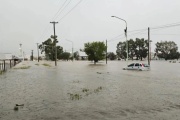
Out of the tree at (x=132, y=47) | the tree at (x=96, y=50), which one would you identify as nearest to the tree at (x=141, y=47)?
the tree at (x=132, y=47)

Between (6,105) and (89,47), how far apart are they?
90494mm

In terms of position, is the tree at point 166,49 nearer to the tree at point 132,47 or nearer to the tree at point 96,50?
the tree at point 132,47

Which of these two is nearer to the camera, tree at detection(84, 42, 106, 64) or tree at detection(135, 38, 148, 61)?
tree at detection(84, 42, 106, 64)

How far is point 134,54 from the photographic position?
197 meters

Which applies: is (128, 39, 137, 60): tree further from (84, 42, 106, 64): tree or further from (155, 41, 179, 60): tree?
(84, 42, 106, 64): tree

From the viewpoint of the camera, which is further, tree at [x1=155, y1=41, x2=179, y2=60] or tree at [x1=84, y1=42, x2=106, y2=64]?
tree at [x1=155, y1=41, x2=179, y2=60]

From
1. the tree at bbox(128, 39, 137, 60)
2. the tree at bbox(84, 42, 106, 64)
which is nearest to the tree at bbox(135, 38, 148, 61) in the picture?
the tree at bbox(128, 39, 137, 60)

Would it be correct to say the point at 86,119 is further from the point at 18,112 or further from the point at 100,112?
the point at 18,112

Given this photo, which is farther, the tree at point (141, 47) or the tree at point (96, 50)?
the tree at point (141, 47)

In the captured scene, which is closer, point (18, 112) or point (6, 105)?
point (18, 112)

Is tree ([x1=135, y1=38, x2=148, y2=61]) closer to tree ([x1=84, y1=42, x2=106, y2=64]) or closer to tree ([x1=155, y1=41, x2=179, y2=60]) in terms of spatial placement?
tree ([x1=155, y1=41, x2=179, y2=60])

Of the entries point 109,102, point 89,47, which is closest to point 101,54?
point 89,47

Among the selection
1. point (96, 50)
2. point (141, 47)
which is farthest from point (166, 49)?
point (96, 50)

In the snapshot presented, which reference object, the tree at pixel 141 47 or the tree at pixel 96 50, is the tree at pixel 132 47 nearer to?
the tree at pixel 141 47
